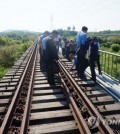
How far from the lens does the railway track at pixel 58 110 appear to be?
16.8ft

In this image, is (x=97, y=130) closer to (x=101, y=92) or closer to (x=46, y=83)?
(x=101, y=92)

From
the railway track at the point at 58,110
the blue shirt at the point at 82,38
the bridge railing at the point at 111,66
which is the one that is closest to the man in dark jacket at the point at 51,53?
the railway track at the point at 58,110

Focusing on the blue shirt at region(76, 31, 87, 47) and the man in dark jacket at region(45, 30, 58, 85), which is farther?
the blue shirt at region(76, 31, 87, 47)

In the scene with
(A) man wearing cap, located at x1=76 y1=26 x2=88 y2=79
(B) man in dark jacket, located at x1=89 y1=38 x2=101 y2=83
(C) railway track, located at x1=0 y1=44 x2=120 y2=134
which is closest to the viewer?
(C) railway track, located at x1=0 y1=44 x2=120 y2=134

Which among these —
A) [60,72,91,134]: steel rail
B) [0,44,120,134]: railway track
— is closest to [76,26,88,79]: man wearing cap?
[0,44,120,134]: railway track

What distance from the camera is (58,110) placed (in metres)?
6.29

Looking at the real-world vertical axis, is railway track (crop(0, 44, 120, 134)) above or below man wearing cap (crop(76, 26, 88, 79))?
below

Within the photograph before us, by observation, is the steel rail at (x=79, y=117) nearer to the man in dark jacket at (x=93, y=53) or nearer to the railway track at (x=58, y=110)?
the railway track at (x=58, y=110)

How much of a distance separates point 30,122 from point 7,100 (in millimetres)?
1889

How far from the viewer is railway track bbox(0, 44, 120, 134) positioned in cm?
513

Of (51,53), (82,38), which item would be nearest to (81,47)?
(82,38)

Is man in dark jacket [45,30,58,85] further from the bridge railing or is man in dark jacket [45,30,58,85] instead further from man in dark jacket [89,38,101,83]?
the bridge railing

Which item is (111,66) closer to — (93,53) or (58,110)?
(93,53)

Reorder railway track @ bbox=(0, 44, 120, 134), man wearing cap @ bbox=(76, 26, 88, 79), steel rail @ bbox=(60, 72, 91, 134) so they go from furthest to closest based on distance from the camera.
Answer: man wearing cap @ bbox=(76, 26, 88, 79), railway track @ bbox=(0, 44, 120, 134), steel rail @ bbox=(60, 72, 91, 134)
